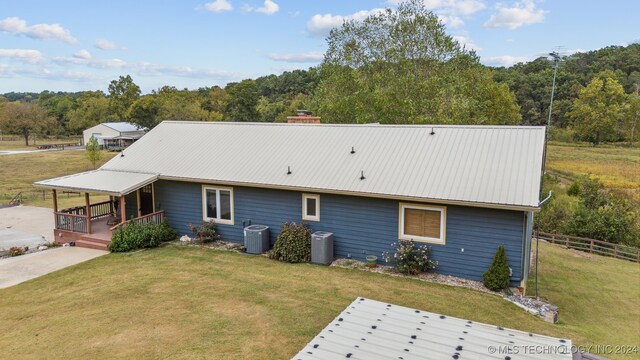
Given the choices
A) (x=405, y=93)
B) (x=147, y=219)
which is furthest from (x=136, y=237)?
(x=405, y=93)

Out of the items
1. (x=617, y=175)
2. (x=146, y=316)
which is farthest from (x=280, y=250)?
(x=617, y=175)

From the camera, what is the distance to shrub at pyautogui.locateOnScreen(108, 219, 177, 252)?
13234 mm

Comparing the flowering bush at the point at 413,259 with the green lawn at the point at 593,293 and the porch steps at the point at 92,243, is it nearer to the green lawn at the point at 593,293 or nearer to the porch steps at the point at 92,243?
the green lawn at the point at 593,293

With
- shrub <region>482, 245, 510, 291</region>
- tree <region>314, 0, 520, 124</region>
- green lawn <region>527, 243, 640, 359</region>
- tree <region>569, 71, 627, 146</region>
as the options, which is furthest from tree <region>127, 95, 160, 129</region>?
tree <region>569, 71, 627, 146</region>

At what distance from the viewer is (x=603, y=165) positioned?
39.9 metres

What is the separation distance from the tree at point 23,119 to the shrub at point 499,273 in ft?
241

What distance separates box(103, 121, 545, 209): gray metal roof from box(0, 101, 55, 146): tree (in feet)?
199

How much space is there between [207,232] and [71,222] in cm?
498

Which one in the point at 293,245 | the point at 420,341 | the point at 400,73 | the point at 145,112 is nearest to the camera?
the point at 420,341

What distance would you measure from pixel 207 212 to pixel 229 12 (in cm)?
1969

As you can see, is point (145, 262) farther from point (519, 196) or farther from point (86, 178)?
point (519, 196)

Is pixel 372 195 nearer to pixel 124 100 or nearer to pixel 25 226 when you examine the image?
pixel 25 226

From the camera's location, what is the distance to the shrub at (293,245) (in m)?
12.1

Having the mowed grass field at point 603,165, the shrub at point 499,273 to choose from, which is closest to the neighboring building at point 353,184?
the shrub at point 499,273
